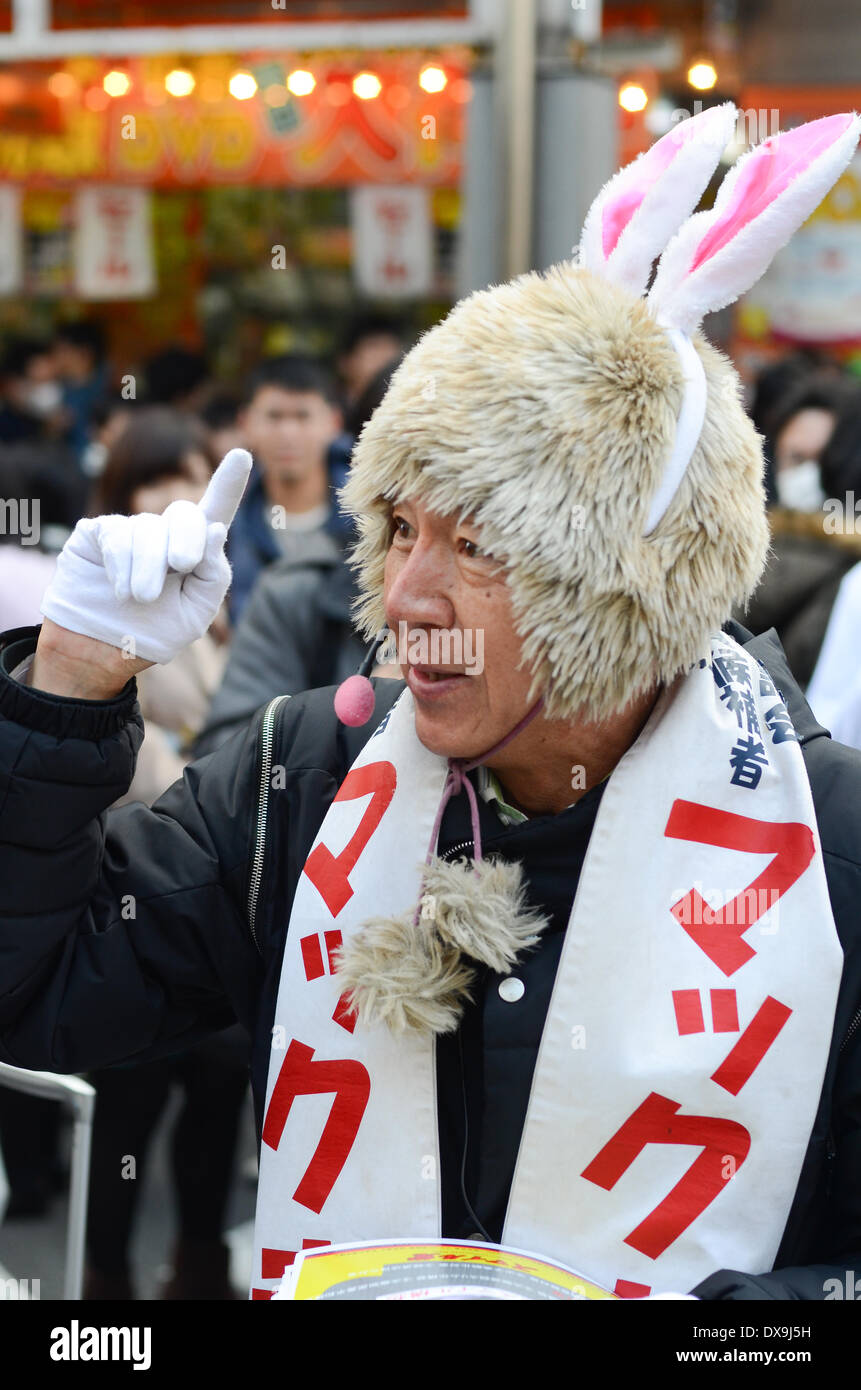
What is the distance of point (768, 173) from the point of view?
5.47ft

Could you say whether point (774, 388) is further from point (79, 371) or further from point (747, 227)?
point (747, 227)

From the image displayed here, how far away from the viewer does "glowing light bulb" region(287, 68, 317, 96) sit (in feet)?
22.9

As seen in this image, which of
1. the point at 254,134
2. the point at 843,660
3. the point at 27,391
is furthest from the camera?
the point at 27,391

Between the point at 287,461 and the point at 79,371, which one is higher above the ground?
the point at 79,371

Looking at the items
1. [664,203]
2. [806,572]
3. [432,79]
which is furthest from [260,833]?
[432,79]

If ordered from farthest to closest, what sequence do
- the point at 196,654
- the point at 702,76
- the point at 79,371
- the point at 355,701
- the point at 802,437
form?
the point at 79,371 < the point at 702,76 < the point at 802,437 < the point at 196,654 < the point at 355,701

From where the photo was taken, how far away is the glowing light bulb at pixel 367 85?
22.6 ft

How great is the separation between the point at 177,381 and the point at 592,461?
7.89 meters

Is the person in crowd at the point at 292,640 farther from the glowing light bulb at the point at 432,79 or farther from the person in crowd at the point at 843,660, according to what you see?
the glowing light bulb at the point at 432,79

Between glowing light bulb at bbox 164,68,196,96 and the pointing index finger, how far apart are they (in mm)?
6279

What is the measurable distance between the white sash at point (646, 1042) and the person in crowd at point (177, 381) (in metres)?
7.47

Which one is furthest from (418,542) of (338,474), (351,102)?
(351,102)
